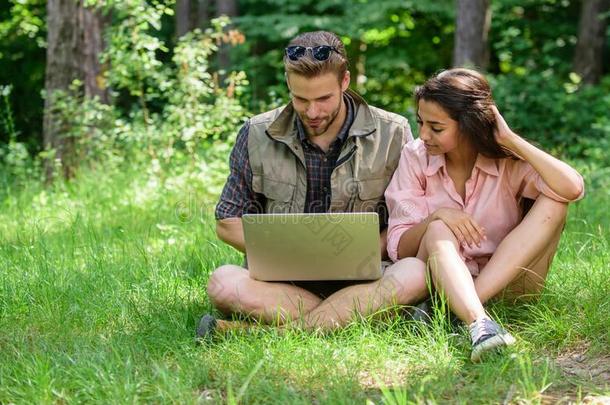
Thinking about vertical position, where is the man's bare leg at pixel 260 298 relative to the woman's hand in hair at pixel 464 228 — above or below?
below

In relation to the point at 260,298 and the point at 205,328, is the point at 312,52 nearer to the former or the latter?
the point at 260,298

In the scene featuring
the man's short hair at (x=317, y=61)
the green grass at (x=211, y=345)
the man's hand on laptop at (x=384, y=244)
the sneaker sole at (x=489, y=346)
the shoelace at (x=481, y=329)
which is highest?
the man's short hair at (x=317, y=61)

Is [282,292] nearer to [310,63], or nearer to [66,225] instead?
[310,63]

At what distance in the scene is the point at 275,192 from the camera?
3.62 metres

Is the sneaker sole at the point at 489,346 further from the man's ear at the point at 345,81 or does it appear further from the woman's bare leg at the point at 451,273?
the man's ear at the point at 345,81

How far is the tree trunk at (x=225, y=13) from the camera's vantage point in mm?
12438

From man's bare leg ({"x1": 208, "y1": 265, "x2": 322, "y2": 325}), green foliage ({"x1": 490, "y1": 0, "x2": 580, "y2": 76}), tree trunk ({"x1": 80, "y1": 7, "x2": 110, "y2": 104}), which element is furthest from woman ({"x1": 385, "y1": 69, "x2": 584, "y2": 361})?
green foliage ({"x1": 490, "y1": 0, "x2": 580, "y2": 76})

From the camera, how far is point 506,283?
3.31 m

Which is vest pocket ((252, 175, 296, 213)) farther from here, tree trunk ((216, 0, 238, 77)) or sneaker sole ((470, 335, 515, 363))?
tree trunk ((216, 0, 238, 77))

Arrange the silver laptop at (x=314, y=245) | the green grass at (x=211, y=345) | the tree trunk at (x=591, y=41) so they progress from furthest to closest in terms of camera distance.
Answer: the tree trunk at (x=591, y=41) < the silver laptop at (x=314, y=245) < the green grass at (x=211, y=345)

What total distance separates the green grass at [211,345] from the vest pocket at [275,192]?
0.58 m

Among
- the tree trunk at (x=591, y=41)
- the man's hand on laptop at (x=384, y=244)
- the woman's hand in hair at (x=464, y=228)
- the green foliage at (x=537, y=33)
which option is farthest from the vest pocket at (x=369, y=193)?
the green foliage at (x=537, y=33)

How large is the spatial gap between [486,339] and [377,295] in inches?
20.8

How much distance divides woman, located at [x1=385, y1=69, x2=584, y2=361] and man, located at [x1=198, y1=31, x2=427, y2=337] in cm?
→ 13
